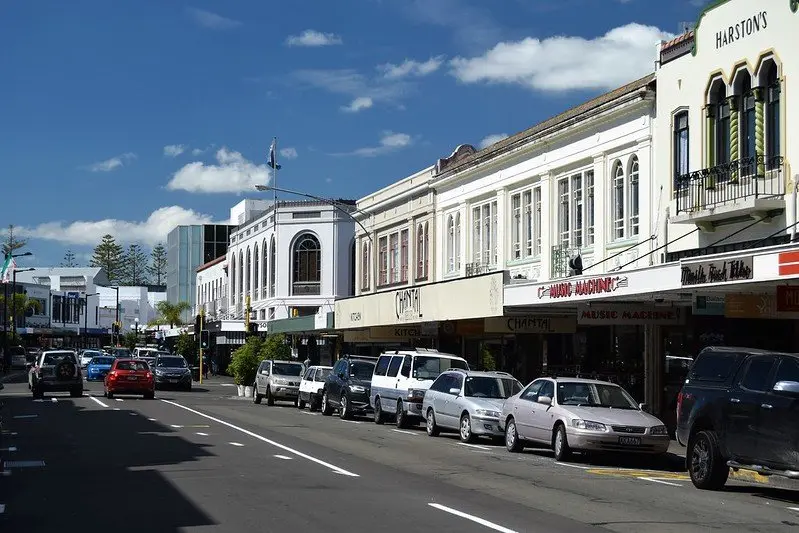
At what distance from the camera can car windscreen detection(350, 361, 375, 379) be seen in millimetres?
34938

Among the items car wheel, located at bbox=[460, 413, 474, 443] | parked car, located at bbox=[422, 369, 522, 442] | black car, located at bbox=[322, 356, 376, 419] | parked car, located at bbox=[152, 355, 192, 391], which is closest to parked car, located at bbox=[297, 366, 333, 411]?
black car, located at bbox=[322, 356, 376, 419]

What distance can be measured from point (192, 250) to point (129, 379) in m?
61.2

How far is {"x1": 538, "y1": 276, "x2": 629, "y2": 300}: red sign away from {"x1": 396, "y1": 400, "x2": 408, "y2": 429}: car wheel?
4845 mm

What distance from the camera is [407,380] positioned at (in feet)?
99.5

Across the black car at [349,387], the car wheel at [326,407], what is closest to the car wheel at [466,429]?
the black car at [349,387]

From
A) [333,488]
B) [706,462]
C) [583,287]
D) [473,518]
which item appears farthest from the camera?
[583,287]

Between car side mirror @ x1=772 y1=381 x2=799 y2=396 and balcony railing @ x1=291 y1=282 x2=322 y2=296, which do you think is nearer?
car side mirror @ x1=772 y1=381 x2=799 y2=396

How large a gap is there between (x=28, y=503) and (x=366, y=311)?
31.4 meters

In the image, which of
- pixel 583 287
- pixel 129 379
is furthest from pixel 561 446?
pixel 129 379

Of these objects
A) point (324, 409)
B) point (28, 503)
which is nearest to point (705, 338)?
point (324, 409)

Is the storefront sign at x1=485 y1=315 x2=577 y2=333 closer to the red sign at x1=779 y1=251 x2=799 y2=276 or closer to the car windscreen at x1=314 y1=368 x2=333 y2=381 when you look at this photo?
the car windscreen at x1=314 y1=368 x2=333 y2=381

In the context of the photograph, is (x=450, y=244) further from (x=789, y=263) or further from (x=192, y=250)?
(x=192, y=250)

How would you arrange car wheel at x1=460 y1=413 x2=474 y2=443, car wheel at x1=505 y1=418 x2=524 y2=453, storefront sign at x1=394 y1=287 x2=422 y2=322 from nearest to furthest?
car wheel at x1=505 y1=418 x2=524 y2=453 → car wheel at x1=460 y1=413 x2=474 y2=443 → storefront sign at x1=394 y1=287 x2=422 y2=322

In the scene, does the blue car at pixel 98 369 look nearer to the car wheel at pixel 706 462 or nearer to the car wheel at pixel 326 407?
the car wheel at pixel 326 407
